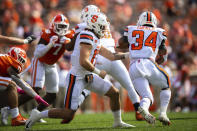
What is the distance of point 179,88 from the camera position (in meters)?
13.3

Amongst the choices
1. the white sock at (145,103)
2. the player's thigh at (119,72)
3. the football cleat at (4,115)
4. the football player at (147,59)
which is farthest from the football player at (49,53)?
the white sock at (145,103)

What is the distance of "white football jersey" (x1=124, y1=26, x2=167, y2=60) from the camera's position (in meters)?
6.41

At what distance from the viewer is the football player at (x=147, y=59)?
623cm

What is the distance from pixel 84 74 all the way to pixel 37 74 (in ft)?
6.77

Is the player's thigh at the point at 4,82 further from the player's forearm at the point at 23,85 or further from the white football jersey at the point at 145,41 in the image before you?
the white football jersey at the point at 145,41

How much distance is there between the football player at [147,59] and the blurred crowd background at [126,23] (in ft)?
12.3

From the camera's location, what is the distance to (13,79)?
22.0 ft

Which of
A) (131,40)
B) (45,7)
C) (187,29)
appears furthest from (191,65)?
(131,40)

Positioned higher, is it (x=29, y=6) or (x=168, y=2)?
(x=168, y=2)

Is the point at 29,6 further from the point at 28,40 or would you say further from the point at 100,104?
the point at 28,40

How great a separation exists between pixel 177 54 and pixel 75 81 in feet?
35.6

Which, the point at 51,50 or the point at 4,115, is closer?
the point at 4,115

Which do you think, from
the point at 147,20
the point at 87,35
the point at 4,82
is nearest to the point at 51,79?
the point at 4,82

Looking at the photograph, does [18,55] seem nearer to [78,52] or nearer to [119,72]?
[78,52]
